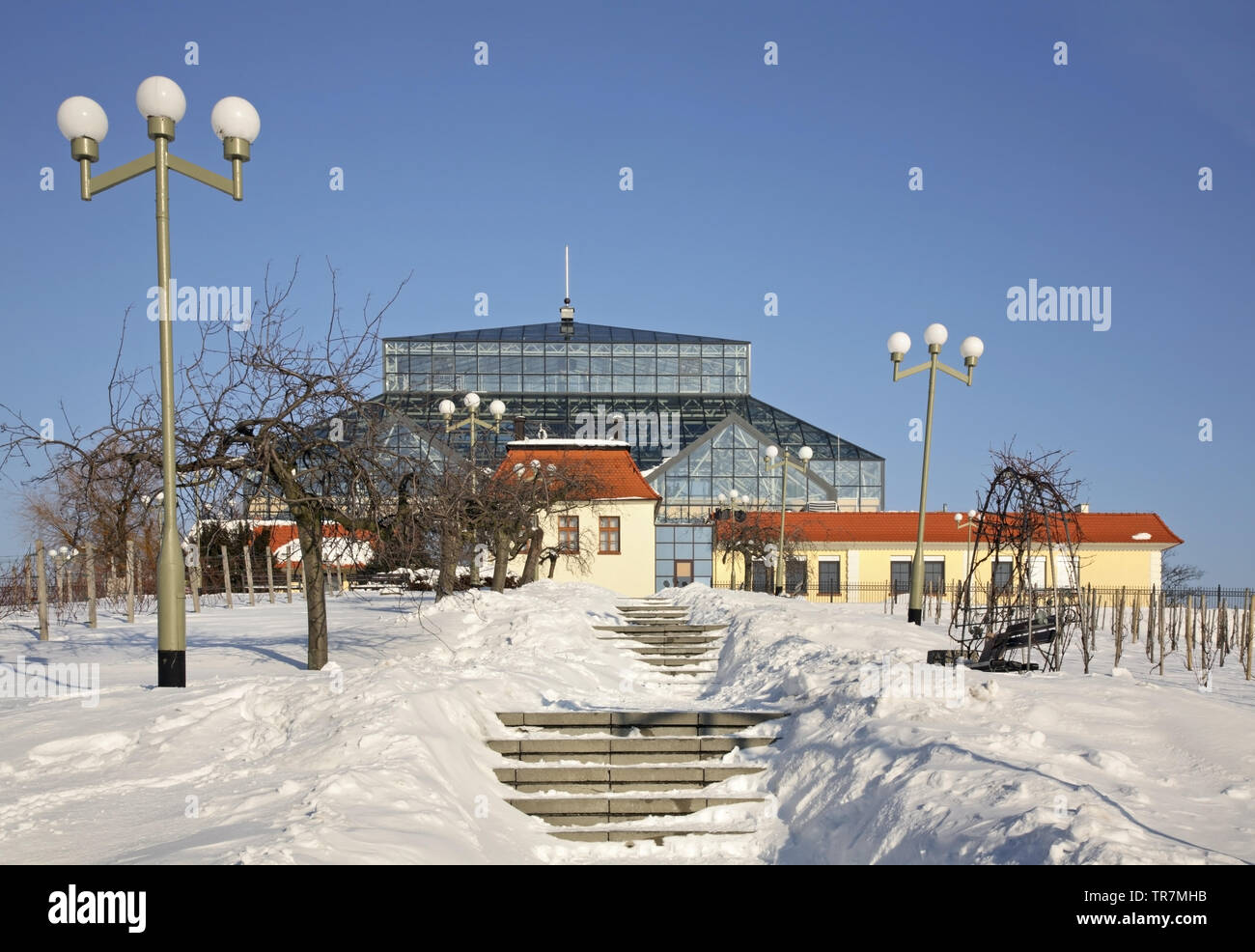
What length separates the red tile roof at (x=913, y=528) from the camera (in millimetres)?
47438

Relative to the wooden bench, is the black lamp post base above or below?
above

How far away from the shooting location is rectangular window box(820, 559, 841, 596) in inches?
1884

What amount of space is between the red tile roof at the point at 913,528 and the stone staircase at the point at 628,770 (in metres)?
36.7

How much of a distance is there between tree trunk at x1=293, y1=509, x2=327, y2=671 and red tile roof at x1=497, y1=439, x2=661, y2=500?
1843 centimetres

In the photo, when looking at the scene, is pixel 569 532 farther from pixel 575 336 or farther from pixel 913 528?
pixel 575 336

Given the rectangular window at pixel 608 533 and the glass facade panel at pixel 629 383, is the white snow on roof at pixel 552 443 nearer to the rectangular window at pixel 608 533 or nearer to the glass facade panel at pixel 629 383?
the rectangular window at pixel 608 533

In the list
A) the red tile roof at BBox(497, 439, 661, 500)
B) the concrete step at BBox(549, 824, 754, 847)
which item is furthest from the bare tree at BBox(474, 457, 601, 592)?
the concrete step at BBox(549, 824, 754, 847)

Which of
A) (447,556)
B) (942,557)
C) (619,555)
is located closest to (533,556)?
(619,555)

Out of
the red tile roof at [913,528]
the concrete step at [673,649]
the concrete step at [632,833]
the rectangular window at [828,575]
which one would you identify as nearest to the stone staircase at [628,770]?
the concrete step at [632,833]

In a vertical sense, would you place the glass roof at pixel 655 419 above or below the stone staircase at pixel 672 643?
above

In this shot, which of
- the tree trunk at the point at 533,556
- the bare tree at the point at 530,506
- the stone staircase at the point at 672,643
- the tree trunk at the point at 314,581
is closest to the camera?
the tree trunk at the point at 314,581

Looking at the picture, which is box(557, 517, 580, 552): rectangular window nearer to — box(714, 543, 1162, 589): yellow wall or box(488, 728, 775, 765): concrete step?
box(714, 543, 1162, 589): yellow wall
